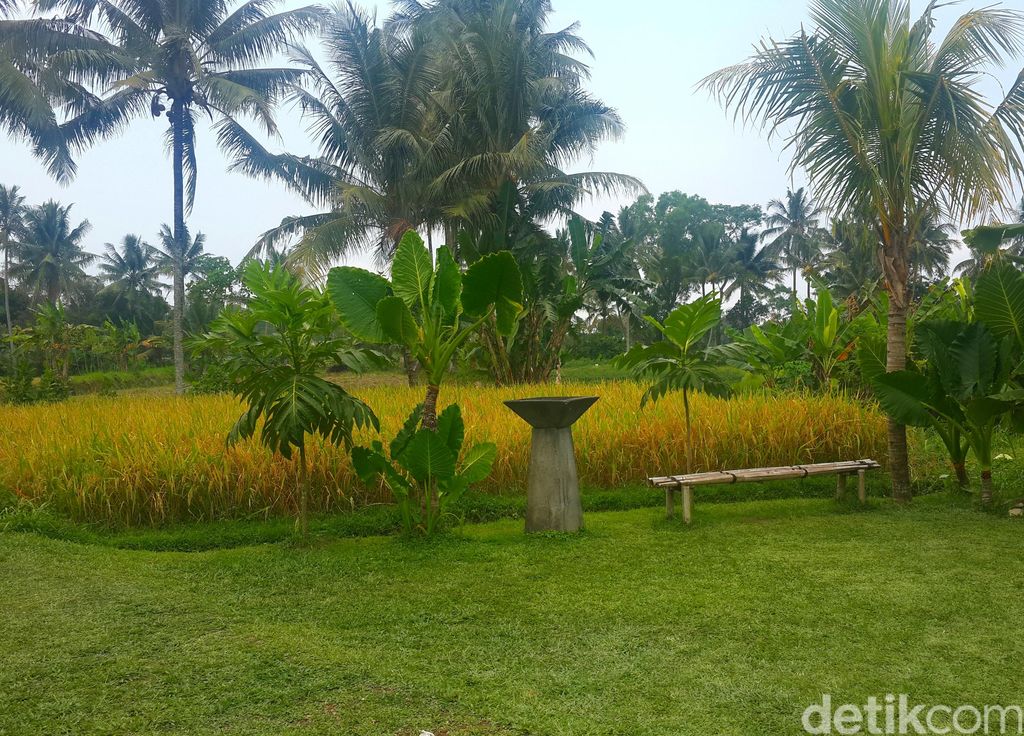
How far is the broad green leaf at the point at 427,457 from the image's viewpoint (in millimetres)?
4934

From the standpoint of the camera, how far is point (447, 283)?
5.31m

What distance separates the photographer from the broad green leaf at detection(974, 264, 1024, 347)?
5.56 meters

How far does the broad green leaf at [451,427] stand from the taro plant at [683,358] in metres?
1.67

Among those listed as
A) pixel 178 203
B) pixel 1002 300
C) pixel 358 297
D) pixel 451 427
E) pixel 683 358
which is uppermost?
pixel 178 203

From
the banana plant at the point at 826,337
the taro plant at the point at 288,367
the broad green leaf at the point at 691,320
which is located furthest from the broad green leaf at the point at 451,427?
the banana plant at the point at 826,337

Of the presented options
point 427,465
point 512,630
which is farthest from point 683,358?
point 512,630

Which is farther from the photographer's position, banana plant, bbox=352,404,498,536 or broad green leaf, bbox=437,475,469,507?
broad green leaf, bbox=437,475,469,507

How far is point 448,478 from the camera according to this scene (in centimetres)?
518

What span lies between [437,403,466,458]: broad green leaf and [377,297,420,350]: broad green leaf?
0.54 meters

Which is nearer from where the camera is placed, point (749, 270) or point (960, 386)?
point (960, 386)

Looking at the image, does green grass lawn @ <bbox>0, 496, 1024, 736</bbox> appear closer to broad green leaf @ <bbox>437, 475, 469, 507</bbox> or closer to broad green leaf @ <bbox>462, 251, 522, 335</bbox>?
broad green leaf @ <bbox>437, 475, 469, 507</bbox>

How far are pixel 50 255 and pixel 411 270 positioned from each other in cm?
3953

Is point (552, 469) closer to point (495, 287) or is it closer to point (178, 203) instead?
point (495, 287)

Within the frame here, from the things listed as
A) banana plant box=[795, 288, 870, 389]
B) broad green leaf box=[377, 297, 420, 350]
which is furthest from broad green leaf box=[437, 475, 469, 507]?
banana plant box=[795, 288, 870, 389]
